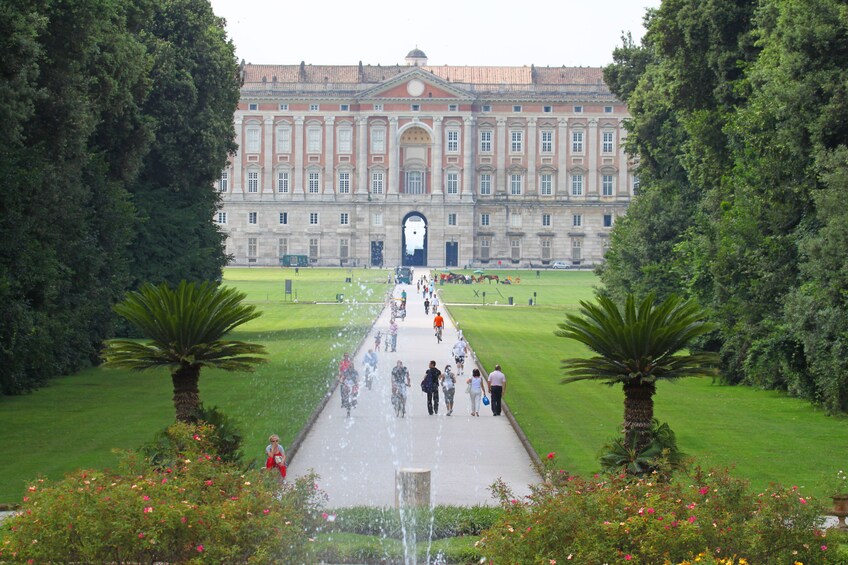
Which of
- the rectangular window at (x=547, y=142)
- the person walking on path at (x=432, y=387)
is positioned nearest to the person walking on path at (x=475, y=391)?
the person walking on path at (x=432, y=387)

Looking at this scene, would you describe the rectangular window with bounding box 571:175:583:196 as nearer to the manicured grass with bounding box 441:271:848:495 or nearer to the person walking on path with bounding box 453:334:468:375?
the manicured grass with bounding box 441:271:848:495

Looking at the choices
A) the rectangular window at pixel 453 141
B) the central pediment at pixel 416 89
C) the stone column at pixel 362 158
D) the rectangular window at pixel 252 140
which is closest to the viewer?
the central pediment at pixel 416 89

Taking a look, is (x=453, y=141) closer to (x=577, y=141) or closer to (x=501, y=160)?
(x=501, y=160)

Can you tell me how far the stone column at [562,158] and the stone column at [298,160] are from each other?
849 inches

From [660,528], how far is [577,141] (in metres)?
107

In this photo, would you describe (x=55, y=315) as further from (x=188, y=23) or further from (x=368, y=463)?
(x=188, y=23)

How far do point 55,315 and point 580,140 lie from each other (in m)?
89.6

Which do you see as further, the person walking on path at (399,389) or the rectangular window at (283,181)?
the rectangular window at (283,181)

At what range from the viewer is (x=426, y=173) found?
385ft

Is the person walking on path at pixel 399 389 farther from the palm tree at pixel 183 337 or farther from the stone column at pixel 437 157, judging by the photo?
the stone column at pixel 437 157

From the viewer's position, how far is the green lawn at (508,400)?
70.4 ft

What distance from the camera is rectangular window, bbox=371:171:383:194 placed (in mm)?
116625

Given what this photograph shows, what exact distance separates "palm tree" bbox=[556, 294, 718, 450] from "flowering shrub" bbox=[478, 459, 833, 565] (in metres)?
4.32

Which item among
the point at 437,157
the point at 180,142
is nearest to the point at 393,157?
the point at 437,157
